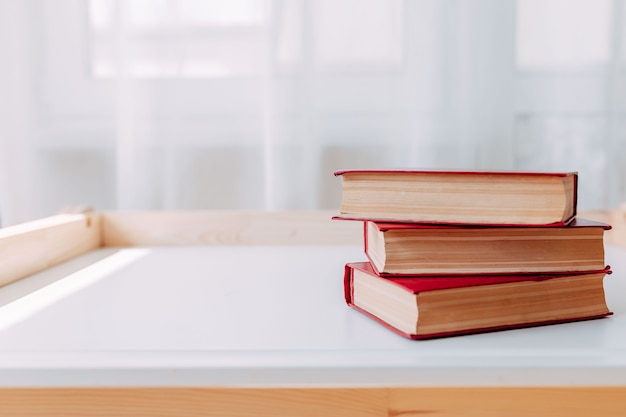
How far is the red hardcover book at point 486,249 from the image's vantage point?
1.58ft

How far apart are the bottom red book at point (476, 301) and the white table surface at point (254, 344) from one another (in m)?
0.01

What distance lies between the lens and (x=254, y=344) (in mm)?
443

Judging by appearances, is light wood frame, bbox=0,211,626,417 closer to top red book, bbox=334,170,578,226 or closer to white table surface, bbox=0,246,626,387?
white table surface, bbox=0,246,626,387

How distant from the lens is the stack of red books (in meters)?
0.47

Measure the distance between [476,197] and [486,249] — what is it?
1.8 inches

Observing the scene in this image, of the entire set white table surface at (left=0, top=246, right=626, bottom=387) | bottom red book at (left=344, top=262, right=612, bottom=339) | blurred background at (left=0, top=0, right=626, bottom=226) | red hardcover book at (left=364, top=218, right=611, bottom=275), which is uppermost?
blurred background at (left=0, top=0, right=626, bottom=226)

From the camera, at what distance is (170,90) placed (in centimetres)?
115

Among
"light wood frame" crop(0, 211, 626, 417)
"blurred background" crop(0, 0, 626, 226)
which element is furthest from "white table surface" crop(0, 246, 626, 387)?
"blurred background" crop(0, 0, 626, 226)

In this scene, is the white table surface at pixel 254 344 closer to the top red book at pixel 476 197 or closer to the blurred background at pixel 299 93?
the top red book at pixel 476 197
